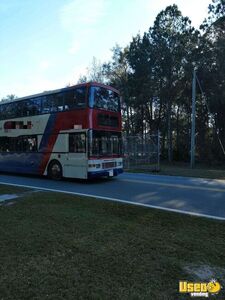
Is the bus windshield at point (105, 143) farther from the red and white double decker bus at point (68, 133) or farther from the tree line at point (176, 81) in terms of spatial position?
the tree line at point (176, 81)

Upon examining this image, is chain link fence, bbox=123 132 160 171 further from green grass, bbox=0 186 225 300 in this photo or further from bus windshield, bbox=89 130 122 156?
green grass, bbox=0 186 225 300

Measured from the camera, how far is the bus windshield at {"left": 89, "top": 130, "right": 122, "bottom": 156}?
1313 cm

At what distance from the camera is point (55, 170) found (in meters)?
14.8

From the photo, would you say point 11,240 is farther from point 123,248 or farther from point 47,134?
point 47,134

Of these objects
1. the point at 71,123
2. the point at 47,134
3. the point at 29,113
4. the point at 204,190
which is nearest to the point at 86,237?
the point at 204,190

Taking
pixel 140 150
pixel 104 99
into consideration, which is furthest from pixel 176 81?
pixel 104 99

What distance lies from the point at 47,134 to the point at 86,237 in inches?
400

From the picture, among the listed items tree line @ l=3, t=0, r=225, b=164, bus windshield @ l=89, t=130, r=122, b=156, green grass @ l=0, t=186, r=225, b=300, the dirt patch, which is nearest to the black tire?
bus windshield @ l=89, t=130, r=122, b=156

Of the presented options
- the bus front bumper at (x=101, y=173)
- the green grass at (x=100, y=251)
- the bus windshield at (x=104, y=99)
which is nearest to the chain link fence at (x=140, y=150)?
the bus front bumper at (x=101, y=173)

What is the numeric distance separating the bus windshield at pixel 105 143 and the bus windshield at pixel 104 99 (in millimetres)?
1176

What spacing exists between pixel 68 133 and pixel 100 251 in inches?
378

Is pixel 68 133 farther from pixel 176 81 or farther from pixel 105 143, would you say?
pixel 176 81

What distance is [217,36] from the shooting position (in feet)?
109

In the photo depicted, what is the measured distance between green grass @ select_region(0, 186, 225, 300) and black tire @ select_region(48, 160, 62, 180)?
703 cm
